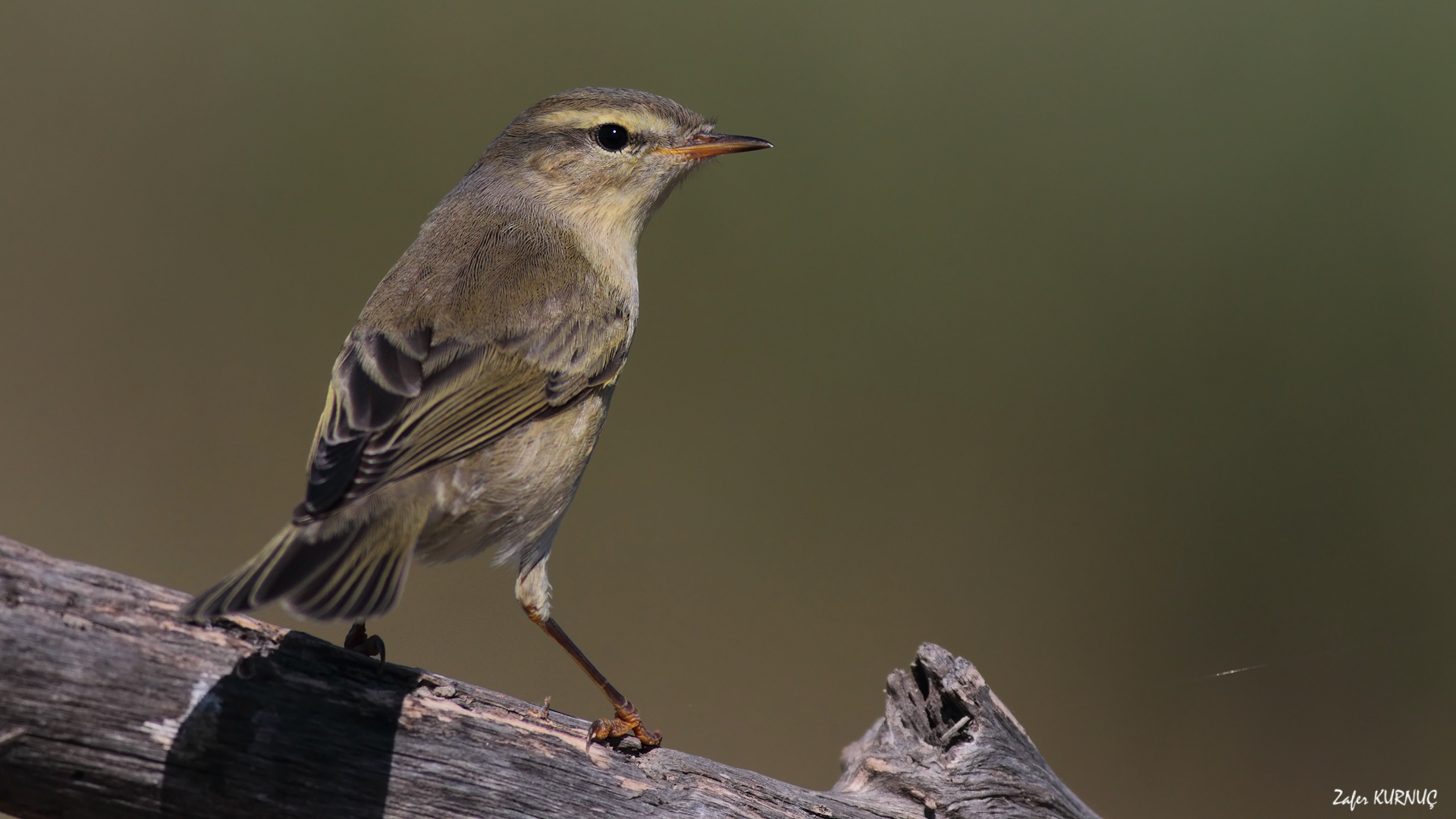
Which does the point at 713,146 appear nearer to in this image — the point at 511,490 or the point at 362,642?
the point at 511,490

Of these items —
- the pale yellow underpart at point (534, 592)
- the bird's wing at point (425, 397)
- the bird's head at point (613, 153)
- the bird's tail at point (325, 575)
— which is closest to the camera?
the bird's tail at point (325, 575)

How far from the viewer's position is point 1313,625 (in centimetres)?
405

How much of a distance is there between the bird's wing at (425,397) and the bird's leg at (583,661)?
42 cm

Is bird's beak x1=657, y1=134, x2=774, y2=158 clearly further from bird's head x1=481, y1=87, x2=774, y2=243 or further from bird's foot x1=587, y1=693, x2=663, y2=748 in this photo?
bird's foot x1=587, y1=693, x2=663, y2=748

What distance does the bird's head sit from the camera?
3.18 metres

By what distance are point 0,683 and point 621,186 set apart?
205 centimetres

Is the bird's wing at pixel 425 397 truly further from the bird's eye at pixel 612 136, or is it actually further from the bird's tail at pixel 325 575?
the bird's eye at pixel 612 136

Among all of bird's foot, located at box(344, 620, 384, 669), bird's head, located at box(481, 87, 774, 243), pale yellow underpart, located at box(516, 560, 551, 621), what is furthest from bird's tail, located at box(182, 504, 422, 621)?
bird's head, located at box(481, 87, 774, 243)

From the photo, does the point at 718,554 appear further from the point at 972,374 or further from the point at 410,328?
the point at 410,328

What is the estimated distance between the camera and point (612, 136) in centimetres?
321

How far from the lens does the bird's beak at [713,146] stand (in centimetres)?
320

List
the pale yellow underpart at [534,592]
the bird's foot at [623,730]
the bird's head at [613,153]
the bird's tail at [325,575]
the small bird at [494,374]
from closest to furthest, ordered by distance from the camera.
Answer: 1. the bird's tail at [325,575]
2. the small bird at [494,374]
3. the bird's foot at [623,730]
4. the pale yellow underpart at [534,592]
5. the bird's head at [613,153]

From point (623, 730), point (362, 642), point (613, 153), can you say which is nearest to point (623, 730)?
point (623, 730)

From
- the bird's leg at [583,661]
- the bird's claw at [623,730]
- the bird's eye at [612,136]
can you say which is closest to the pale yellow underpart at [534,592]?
the bird's leg at [583,661]
